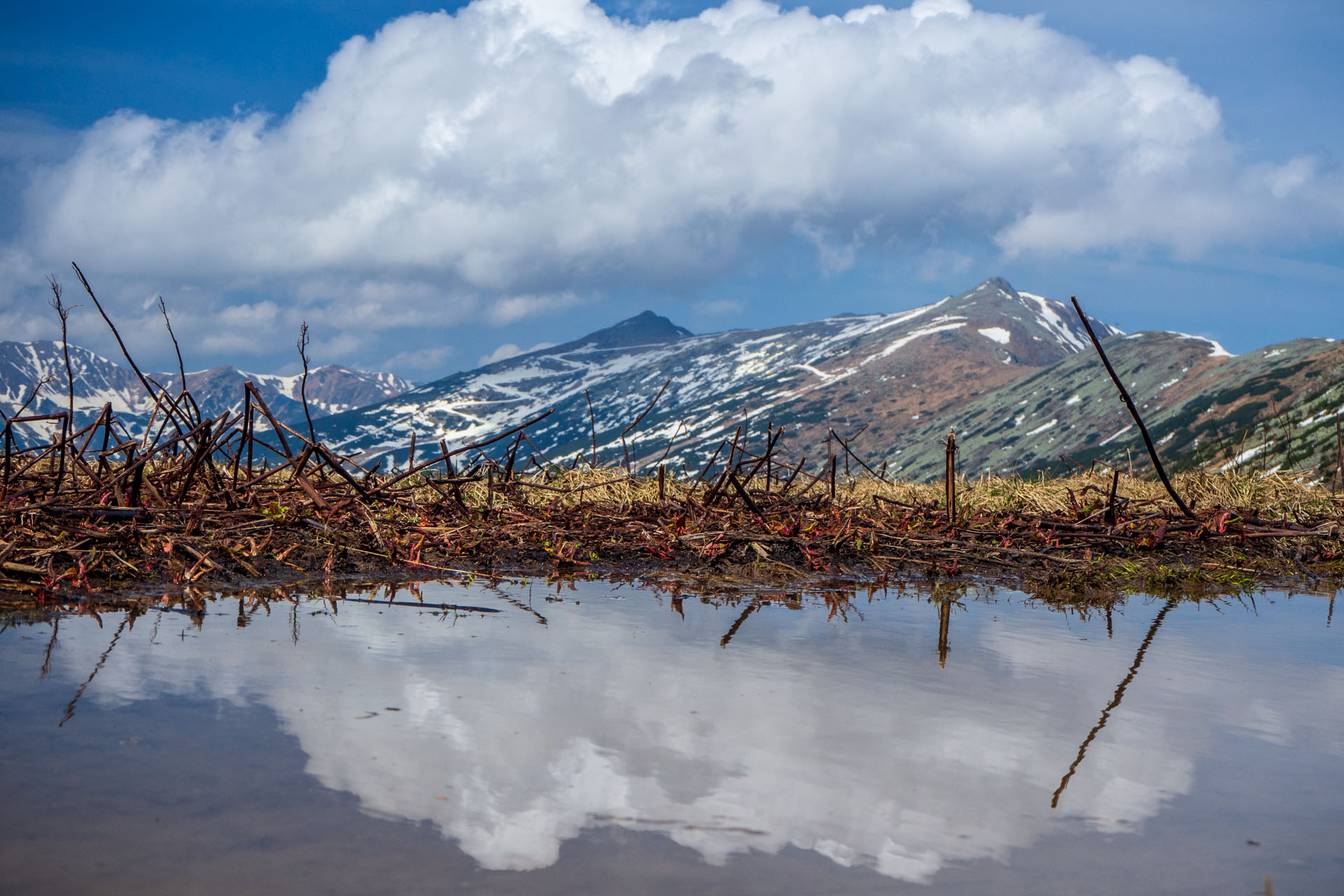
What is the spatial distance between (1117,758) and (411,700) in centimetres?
186

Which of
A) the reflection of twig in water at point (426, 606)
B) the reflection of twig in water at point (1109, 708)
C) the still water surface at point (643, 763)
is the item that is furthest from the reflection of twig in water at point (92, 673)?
the reflection of twig in water at point (1109, 708)

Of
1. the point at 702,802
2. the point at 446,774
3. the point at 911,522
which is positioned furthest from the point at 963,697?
the point at 911,522

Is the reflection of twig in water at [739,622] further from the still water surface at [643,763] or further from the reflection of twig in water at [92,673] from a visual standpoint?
the reflection of twig in water at [92,673]

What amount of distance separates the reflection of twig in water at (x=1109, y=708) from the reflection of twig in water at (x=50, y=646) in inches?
106

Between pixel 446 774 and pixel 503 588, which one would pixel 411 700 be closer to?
pixel 446 774

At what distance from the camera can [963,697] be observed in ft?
9.67

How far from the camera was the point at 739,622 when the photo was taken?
4156 mm

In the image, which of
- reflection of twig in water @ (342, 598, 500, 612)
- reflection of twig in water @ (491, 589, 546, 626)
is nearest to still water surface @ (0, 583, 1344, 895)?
reflection of twig in water @ (491, 589, 546, 626)

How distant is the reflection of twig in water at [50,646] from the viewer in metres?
2.77

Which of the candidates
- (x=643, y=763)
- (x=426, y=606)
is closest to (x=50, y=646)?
(x=426, y=606)

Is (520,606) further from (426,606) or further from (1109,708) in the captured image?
(1109,708)

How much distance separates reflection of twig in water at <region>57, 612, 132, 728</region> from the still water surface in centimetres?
1

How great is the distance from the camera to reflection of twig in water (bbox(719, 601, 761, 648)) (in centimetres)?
371

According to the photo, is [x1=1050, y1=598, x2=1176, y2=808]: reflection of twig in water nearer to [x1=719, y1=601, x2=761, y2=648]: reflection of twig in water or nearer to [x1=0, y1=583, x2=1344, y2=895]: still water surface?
[x1=0, y1=583, x2=1344, y2=895]: still water surface
